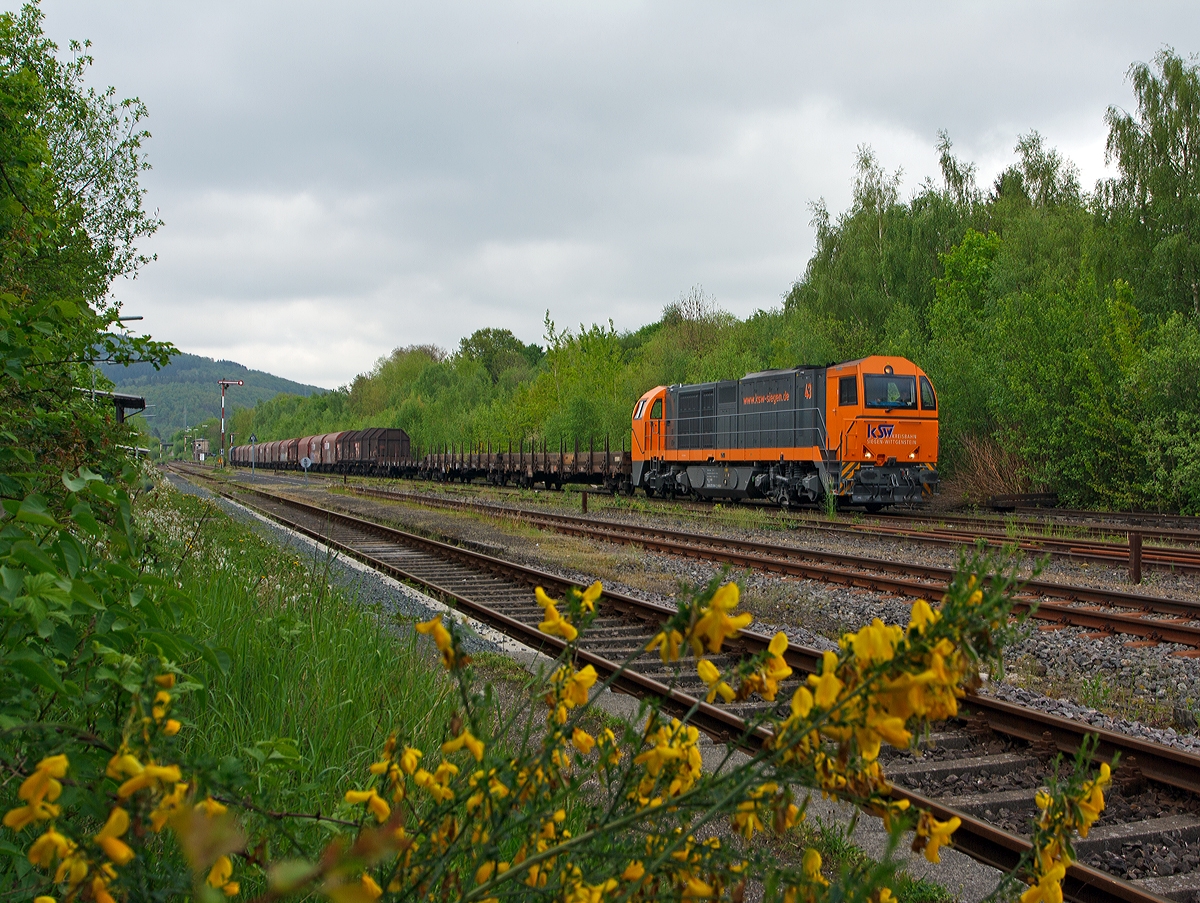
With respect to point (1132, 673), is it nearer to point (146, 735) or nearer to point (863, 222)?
point (146, 735)

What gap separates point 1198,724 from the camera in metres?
5.74

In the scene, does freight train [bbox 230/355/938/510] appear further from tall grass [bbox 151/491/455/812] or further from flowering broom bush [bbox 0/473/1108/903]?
flowering broom bush [bbox 0/473/1108/903]

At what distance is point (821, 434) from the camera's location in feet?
67.1

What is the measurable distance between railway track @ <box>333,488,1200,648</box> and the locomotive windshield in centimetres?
665

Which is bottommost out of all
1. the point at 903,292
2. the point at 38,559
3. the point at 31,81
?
the point at 38,559

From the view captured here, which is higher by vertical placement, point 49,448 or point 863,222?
point 863,222

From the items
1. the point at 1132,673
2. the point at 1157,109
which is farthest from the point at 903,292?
the point at 1132,673

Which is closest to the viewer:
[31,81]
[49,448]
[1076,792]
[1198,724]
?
[1076,792]

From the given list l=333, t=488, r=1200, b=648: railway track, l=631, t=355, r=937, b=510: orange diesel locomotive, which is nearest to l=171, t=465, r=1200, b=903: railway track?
l=333, t=488, r=1200, b=648: railway track

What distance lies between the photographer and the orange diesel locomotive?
19938 millimetres

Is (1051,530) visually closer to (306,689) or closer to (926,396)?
(926,396)

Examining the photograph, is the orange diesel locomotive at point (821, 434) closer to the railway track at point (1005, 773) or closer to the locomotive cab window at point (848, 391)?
the locomotive cab window at point (848, 391)

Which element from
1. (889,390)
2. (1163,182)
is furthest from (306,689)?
(1163,182)

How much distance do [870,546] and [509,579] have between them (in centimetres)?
646
